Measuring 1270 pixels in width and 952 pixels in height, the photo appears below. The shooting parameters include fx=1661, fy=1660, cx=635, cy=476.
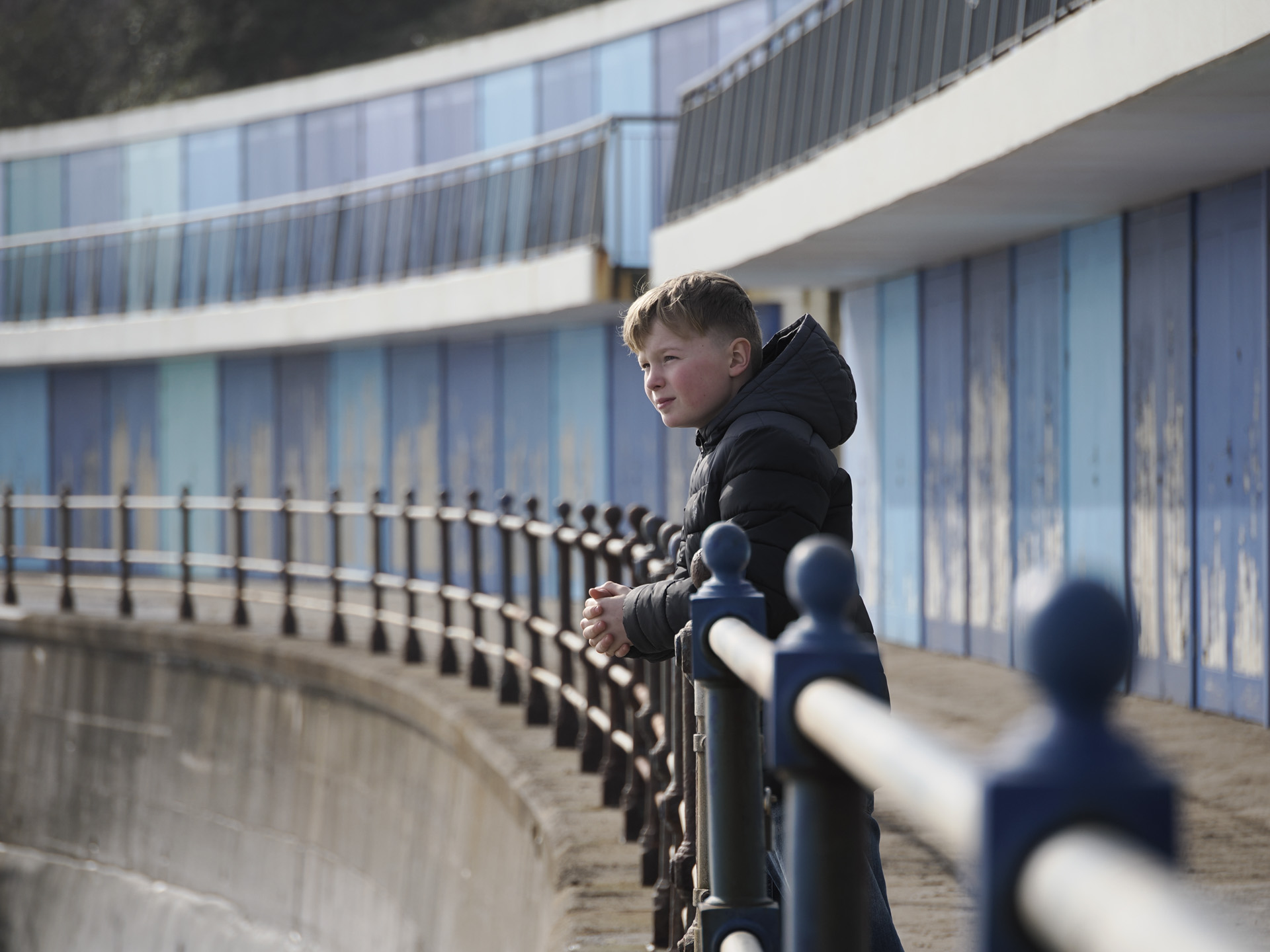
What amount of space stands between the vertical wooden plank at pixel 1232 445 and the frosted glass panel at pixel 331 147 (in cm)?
1495

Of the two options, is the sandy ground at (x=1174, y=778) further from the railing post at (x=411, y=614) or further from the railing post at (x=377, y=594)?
the railing post at (x=377, y=594)

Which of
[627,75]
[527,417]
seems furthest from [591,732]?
[627,75]

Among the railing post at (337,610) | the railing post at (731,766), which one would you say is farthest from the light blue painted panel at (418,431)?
the railing post at (731,766)

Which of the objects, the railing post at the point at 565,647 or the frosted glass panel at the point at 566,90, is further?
the frosted glass panel at the point at 566,90

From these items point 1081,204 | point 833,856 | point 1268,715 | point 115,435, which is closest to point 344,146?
point 115,435

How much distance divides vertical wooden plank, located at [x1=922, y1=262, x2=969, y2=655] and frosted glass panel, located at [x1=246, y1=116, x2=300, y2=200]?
41.2 feet

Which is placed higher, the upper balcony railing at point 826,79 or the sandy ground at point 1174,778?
the upper balcony railing at point 826,79

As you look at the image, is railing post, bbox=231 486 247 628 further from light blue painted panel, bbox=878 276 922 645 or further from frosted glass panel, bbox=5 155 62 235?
frosted glass panel, bbox=5 155 62 235

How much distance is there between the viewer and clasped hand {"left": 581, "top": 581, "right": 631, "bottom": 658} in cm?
300

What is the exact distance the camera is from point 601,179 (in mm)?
15344

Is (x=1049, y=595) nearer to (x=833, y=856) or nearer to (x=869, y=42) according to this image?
(x=833, y=856)

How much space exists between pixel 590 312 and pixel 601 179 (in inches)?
62.8

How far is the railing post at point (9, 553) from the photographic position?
15.9 meters

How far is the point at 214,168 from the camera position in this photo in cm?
2350
